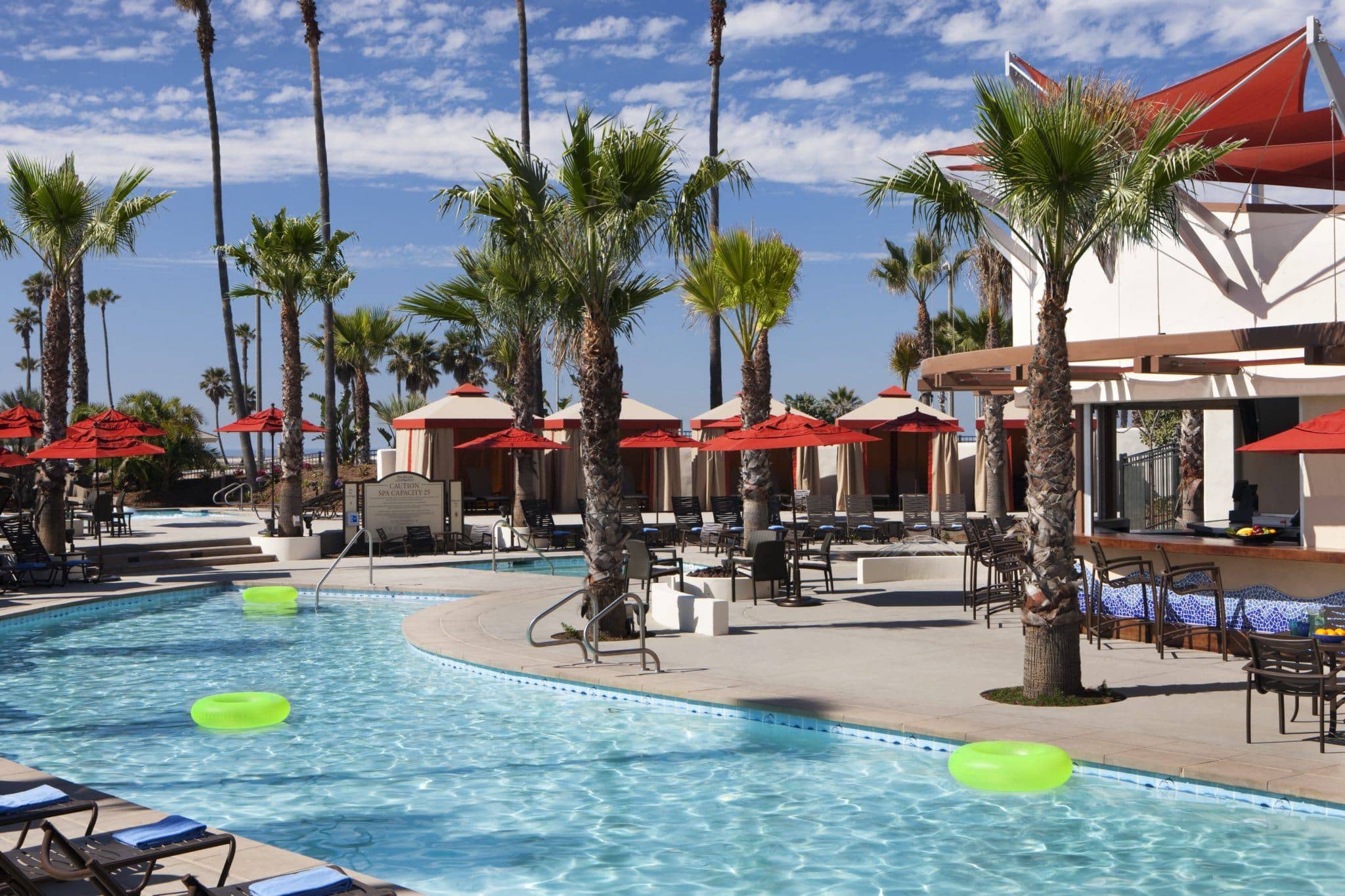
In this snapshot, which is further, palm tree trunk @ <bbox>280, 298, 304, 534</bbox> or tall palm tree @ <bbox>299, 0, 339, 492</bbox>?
tall palm tree @ <bbox>299, 0, 339, 492</bbox>

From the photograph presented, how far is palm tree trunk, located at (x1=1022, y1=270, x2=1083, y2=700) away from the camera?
9.05m

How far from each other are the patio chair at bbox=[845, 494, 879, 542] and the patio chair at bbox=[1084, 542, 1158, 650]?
10.9m

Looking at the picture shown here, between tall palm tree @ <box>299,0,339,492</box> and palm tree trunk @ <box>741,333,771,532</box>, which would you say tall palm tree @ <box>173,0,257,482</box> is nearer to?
tall palm tree @ <box>299,0,339,492</box>

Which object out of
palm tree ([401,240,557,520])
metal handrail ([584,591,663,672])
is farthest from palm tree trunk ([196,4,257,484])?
metal handrail ([584,591,663,672])

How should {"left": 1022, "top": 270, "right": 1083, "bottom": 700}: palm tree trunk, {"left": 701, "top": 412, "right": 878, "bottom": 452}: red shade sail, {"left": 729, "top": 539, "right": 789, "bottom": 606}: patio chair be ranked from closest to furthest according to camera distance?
{"left": 1022, "top": 270, "right": 1083, "bottom": 700}: palm tree trunk
{"left": 729, "top": 539, "right": 789, "bottom": 606}: patio chair
{"left": 701, "top": 412, "right": 878, "bottom": 452}: red shade sail

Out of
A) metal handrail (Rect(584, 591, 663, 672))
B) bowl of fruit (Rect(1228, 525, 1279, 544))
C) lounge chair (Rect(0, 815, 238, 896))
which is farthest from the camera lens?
bowl of fruit (Rect(1228, 525, 1279, 544))

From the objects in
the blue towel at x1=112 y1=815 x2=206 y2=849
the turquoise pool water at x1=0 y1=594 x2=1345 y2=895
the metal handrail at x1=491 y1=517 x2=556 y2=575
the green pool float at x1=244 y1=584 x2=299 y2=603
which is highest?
the metal handrail at x1=491 y1=517 x2=556 y2=575

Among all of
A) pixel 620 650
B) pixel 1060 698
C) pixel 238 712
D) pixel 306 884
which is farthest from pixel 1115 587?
pixel 306 884

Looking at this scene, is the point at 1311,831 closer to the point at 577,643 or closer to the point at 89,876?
the point at 89,876

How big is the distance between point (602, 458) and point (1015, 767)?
5.62 m

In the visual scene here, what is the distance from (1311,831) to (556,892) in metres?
4.12

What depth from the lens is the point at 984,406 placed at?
27.3 meters

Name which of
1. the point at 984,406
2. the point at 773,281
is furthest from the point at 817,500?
the point at 773,281

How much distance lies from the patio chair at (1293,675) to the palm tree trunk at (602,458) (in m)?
5.88
